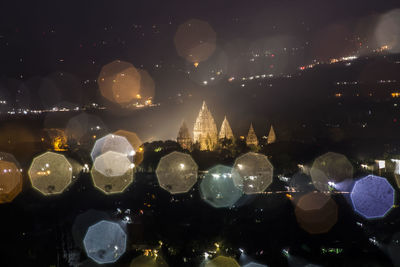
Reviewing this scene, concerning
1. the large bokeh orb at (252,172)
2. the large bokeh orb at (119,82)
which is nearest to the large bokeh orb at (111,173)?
the large bokeh orb at (252,172)

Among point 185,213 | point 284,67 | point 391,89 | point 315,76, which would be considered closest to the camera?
point 185,213

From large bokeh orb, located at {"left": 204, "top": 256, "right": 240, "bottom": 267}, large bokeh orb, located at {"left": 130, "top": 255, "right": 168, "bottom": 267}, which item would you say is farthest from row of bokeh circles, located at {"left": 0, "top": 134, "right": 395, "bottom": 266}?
large bokeh orb, located at {"left": 204, "top": 256, "right": 240, "bottom": 267}

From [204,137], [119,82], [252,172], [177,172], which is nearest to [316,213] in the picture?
[252,172]

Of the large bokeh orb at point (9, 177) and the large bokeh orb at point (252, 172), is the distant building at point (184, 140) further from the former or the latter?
the large bokeh orb at point (9, 177)

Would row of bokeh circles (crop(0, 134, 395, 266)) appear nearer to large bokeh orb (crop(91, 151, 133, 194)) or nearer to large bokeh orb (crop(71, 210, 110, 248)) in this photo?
large bokeh orb (crop(91, 151, 133, 194))

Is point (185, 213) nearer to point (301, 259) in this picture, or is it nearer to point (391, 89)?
point (301, 259)

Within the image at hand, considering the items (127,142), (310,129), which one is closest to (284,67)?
(310,129)

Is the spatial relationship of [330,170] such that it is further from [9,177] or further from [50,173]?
[9,177]
